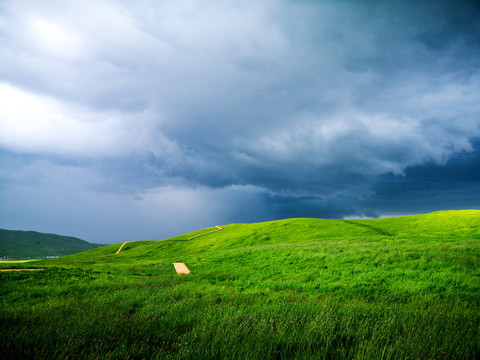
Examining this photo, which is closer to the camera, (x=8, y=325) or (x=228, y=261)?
(x=8, y=325)

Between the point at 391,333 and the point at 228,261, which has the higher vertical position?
the point at 391,333

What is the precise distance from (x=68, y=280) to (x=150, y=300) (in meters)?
8.32

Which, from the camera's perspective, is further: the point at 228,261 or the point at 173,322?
the point at 228,261

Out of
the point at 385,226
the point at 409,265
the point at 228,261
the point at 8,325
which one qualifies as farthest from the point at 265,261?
the point at 385,226

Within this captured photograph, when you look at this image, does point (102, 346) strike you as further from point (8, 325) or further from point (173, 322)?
point (8, 325)

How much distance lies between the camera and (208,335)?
448cm

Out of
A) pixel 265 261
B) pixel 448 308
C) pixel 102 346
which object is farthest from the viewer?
pixel 265 261

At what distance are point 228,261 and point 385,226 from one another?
1486 inches

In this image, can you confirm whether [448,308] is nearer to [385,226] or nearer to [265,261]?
[265,261]

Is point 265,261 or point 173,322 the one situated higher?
point 173,322

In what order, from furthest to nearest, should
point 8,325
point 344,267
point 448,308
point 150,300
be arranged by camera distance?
point 344,267
point 150,300
point 448,308
point 8,325

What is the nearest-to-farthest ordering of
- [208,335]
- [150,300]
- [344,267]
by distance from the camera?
[208,335] < [150,300] < [344,267]

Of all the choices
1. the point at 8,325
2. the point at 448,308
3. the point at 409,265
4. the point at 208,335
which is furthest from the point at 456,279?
the point at 8,325

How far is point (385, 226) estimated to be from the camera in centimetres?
4691
